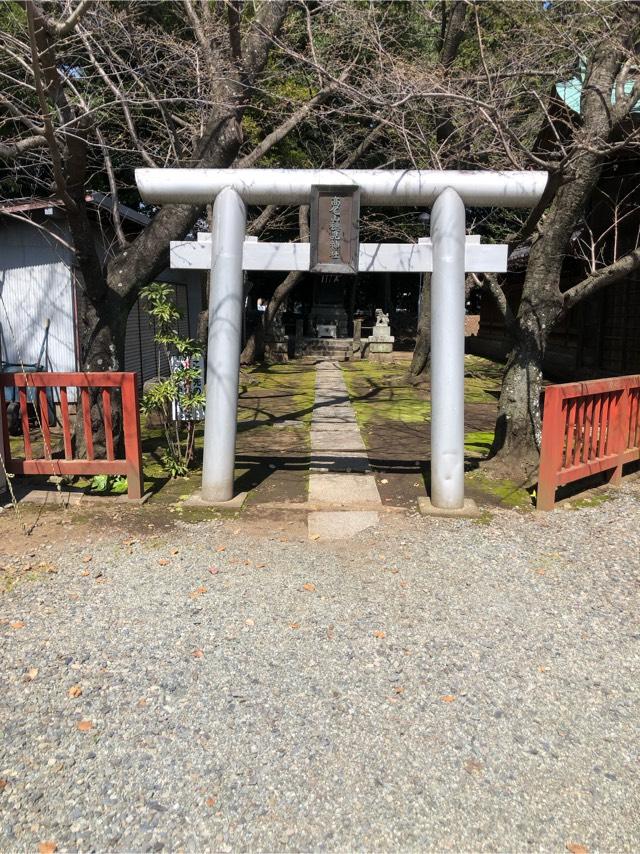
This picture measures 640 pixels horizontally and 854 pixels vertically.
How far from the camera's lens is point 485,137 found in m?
8.41

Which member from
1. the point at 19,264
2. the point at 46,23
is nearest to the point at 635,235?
the point at 46,23

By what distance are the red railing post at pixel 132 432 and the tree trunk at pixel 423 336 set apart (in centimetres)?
989

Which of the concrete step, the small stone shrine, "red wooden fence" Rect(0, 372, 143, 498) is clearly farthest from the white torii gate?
the concrete step

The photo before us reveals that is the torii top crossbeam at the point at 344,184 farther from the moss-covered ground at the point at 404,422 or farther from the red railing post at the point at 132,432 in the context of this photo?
the moss-covered ground at the point at 404,422

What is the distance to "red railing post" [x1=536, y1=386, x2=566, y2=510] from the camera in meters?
5.58

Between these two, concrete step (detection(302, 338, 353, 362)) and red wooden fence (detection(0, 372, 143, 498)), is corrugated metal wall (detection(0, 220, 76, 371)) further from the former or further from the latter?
concrete step (detection(302, 338, 353, 362))

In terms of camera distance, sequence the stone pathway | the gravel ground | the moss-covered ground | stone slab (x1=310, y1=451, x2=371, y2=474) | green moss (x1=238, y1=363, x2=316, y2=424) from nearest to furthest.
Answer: the gravel ground < the stone pathway < the moss-covered ground < stone slab (x1=310, y1=451, x2=371, y2=474) < green moss (x1=238, y1=363, x2=316, y2=424)

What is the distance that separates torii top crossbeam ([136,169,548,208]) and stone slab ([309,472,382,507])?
111 inches

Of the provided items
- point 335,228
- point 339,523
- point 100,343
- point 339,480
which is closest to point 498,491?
point 339,480

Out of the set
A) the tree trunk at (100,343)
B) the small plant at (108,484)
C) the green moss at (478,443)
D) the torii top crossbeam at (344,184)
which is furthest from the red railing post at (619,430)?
the tree trunk at (100,343)

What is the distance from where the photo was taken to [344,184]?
560cm

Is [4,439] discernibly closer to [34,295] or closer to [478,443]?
[34,295]

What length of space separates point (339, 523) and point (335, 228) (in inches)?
103

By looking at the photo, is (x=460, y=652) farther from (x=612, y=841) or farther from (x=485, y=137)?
(x=485, y=137)
